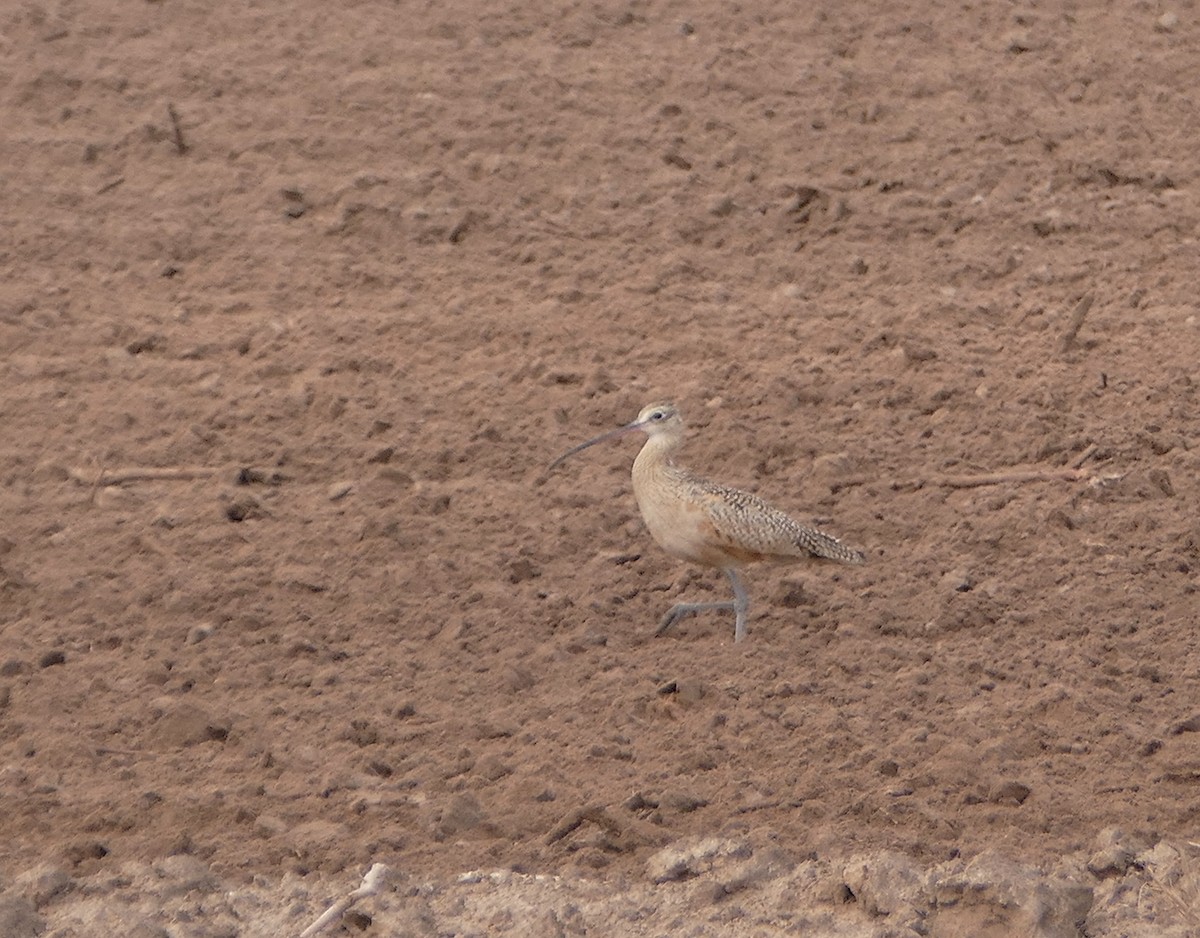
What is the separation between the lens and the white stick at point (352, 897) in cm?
543

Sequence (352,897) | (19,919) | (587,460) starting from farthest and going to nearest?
(587,460) < (352,897) < (19,919)

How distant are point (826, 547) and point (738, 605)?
0.36 meters

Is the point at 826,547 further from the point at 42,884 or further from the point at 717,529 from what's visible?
the point at 42,884

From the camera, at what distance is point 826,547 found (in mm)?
6980

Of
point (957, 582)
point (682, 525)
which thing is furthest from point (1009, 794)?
point (682, 525)

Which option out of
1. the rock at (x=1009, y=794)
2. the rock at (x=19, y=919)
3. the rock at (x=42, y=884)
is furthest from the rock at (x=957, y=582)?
the rock at (x=19, y=919)

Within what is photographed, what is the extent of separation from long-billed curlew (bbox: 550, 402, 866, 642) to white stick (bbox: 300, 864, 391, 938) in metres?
1.61

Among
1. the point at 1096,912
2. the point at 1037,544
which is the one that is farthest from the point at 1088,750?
the point at 1037,544

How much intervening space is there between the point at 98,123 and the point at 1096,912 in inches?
257

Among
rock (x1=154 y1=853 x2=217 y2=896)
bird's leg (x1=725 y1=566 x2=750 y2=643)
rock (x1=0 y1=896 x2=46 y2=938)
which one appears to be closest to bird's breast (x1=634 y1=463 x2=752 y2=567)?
bird's leg (x1=725 y1=566 x2=750 y2=643)

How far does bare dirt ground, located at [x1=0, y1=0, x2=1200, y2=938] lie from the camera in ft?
19.2

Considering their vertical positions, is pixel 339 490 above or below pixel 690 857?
above

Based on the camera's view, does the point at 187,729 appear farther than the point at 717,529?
No

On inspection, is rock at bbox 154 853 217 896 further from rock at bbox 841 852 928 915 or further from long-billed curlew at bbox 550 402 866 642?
long-billed curlew at bbox 550 402 866 642
